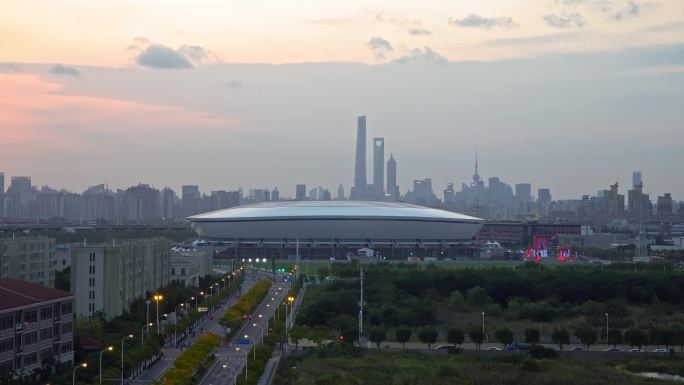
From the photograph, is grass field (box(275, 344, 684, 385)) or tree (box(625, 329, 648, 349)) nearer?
grass field (box(275, 344, 684, 385))

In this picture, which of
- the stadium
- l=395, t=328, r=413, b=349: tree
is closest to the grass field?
l=395, t=328, r=413, b=349: tree

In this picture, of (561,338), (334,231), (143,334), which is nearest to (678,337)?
(561,338)

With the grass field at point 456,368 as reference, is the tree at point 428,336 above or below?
above

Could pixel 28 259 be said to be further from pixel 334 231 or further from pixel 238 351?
pixel 334 231

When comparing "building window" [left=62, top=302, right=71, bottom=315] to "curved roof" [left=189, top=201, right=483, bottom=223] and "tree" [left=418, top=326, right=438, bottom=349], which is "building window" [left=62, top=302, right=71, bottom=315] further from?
"curved roof" [left=189, top=201, right=483, bottom=223]

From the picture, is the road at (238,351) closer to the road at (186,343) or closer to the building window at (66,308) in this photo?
the road at (186,343)

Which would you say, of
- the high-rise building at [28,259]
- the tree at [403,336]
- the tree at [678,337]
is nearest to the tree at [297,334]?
the tree at [403,336]

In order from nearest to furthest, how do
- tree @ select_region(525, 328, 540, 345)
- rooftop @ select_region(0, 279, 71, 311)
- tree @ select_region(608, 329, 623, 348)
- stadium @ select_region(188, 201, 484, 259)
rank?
rooftop @ select_region(0, 279, 71, 311), tree @ select_region(525, 328, 540, 345), tree @ select_region(608, 329, 623, 348), stadium @ select_region(188, 201, 484, 259)
